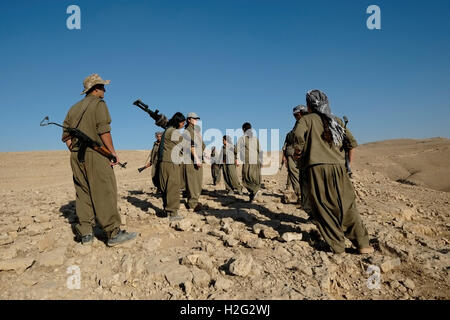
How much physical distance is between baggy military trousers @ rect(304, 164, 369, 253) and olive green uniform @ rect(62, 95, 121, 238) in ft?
7.71

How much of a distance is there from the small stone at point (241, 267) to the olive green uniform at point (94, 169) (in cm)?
159

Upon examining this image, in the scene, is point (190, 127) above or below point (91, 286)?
above

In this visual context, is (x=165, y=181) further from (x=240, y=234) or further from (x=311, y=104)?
(x=311, y=104)

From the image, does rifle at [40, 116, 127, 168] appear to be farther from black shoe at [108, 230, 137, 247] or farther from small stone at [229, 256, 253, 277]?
small stone at [229, 256, 253, 277]

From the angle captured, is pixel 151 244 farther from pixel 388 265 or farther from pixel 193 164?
pixel 388 265

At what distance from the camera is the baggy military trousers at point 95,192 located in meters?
3.22

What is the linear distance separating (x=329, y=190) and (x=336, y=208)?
207 mm

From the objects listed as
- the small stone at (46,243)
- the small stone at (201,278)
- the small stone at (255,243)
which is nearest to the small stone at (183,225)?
the small stone at (255,243)

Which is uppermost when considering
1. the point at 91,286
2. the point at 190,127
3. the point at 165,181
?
the point at 190,127

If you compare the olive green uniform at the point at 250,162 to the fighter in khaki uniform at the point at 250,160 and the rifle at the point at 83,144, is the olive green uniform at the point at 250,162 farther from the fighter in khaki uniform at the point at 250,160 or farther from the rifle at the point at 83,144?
the rifle at the point at 83,144
